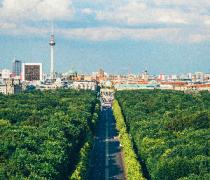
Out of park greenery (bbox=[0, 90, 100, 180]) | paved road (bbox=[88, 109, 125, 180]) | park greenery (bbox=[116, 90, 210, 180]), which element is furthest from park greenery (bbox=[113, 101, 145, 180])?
park greenery (bbox=[0, 90, 100, 180])

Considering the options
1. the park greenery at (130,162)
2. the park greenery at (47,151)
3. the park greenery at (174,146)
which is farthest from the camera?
the park greenery at (130,162)

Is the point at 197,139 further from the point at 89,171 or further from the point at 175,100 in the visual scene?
the point at 175,100

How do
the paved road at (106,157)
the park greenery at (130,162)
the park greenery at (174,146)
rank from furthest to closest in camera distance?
1. the paved road at (106,157)
2. the park greenery at (130,162)
3. the park greenery at (174,146)

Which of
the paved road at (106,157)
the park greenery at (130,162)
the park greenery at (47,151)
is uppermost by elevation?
the park greenery at (47,151)

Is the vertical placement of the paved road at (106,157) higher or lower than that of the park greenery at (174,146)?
lower

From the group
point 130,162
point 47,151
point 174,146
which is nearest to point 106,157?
point 130,162

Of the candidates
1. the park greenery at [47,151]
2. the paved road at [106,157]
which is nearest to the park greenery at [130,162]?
the paved road at [106,157]

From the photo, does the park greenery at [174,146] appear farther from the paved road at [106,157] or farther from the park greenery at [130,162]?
the paved road at [106,157]

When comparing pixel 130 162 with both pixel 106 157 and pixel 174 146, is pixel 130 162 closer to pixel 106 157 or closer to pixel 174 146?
pixel 174 146

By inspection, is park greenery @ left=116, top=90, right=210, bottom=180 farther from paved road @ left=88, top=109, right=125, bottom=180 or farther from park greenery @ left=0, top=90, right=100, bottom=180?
park greenery @ left=0, top=90, right=100, bottom=180

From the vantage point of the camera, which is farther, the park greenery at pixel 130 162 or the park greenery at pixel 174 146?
the park greenery at pixel 130 162
